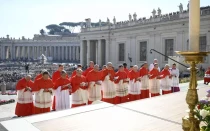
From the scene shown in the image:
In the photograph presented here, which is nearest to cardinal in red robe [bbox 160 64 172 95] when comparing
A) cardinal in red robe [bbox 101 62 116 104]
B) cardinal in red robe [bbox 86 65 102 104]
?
cardinal in red robe [bbox 101 62 116 104]

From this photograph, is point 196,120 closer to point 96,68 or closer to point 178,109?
point 178,109

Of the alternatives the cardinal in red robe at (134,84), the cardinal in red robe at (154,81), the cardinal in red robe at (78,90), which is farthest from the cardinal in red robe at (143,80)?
the cardinal in red robe at (78,90)

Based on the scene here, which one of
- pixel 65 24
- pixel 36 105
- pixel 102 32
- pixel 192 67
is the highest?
pixel 65 24

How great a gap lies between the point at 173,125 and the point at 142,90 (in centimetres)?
848

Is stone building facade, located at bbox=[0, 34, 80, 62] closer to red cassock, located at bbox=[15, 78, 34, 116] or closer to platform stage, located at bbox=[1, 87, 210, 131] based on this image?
red cassock, located at bbox=[15, 78, 34, 116]

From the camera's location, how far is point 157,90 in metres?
15.4

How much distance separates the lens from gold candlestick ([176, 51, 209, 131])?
4109 mm

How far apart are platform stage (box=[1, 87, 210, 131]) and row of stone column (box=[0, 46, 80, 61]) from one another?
111249mm

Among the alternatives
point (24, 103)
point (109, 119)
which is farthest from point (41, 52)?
point (109, 119)

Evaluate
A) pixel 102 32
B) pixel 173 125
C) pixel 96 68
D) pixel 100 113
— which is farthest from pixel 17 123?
pixel 102 32

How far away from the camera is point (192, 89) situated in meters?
4.35

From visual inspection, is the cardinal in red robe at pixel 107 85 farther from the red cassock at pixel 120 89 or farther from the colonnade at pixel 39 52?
the colonnade at pixel 39 52

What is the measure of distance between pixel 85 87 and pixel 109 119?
17.5 feet

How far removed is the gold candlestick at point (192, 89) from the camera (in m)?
4.11
